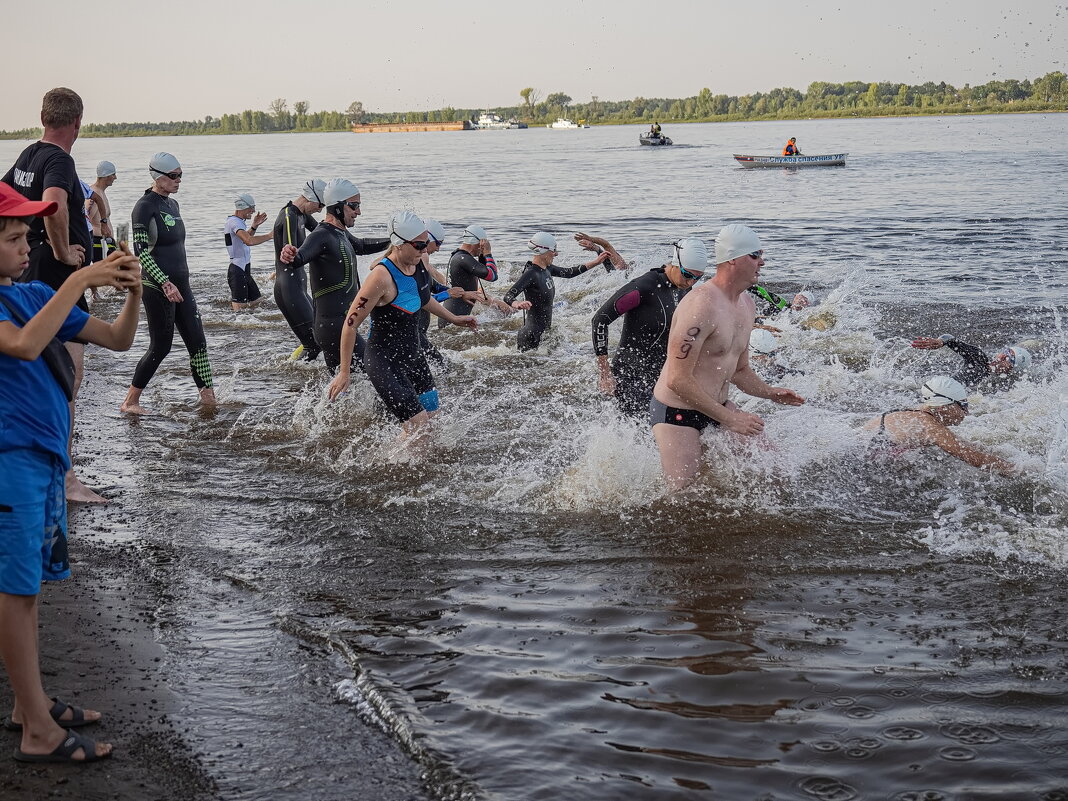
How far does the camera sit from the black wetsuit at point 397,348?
665cm

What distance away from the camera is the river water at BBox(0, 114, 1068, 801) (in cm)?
334

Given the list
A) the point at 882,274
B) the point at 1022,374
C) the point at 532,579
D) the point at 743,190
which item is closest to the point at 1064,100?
the point at 743,190

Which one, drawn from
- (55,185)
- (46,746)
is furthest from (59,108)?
(46,746)

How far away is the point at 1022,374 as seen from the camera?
9.89 meters

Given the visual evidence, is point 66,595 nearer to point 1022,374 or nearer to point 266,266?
point 1022,374

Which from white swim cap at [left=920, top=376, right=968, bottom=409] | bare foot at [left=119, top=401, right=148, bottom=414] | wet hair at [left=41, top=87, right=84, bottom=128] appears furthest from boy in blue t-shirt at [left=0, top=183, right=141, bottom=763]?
bare foot at [left=119, top=401, right=148, bottom=414]

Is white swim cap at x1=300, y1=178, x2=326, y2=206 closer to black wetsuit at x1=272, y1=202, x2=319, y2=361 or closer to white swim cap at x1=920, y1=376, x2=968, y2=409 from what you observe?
black wetsuit at x1=272, y1=202, x2=319, y2=361

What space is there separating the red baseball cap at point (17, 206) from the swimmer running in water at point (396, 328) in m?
3.43

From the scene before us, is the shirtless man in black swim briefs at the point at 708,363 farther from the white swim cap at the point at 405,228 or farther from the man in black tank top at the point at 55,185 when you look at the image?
the man in black tank top at the point at 55,185

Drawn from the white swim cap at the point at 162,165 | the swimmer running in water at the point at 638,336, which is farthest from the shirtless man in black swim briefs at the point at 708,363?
the white swim cap at the point at 162,165

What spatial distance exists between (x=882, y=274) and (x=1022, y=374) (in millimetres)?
8618

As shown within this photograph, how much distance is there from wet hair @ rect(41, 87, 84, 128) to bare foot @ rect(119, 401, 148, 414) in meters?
3.43

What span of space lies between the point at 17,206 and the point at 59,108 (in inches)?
115

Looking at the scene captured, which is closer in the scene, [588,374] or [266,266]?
[588,374]
